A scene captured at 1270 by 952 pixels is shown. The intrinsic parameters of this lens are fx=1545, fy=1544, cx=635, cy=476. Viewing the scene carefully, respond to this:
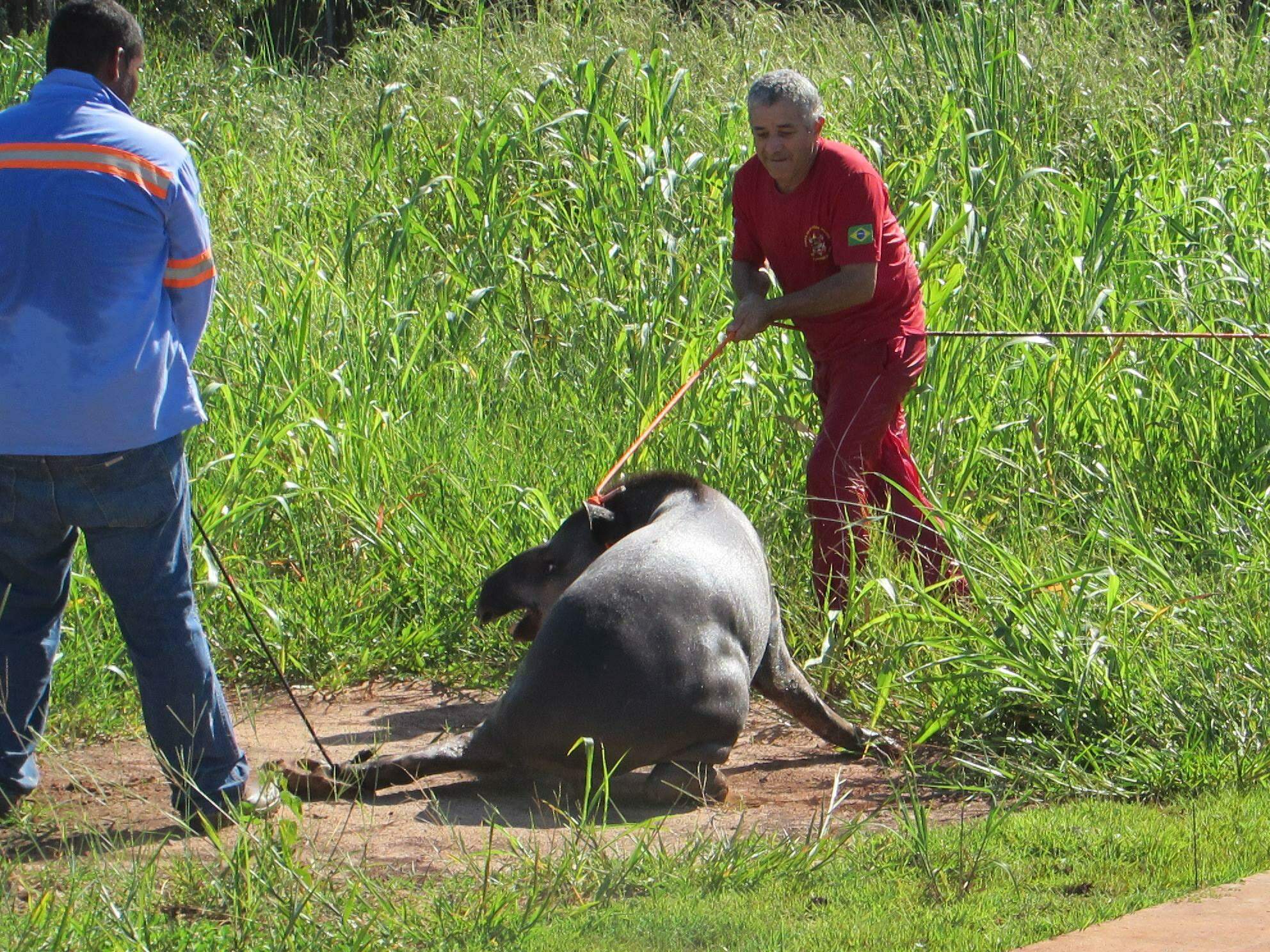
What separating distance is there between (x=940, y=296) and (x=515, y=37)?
21.0ft

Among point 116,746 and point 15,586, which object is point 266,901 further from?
point 116,746

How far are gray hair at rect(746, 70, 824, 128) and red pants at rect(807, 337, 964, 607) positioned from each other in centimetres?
88

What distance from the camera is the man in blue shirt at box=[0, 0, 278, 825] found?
12.0 feet

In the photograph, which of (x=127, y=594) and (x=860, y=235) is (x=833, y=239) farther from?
(x=127, y=594)

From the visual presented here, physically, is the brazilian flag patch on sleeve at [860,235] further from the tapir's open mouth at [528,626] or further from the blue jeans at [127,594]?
the blue jeans at [127,594]

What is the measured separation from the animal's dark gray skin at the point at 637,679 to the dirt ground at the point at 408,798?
11cm

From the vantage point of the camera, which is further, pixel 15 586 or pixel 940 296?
pixel 940 296

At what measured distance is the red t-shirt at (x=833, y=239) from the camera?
17.7ft

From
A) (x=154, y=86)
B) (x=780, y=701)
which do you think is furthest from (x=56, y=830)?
(x=154, y=86)

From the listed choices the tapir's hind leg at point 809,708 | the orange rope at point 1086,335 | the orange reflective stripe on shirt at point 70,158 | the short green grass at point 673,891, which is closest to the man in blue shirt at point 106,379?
the orange reflective stripe on shirt at point 70,158

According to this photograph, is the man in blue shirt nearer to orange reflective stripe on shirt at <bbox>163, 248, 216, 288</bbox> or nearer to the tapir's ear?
orange reflective stripe on shirt at <bbox>163, 248, 216, 288</bbox>

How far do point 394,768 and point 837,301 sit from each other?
2229 mm

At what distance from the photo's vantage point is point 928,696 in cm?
502

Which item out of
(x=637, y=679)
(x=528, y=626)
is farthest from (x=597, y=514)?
(x=637, y=679)
